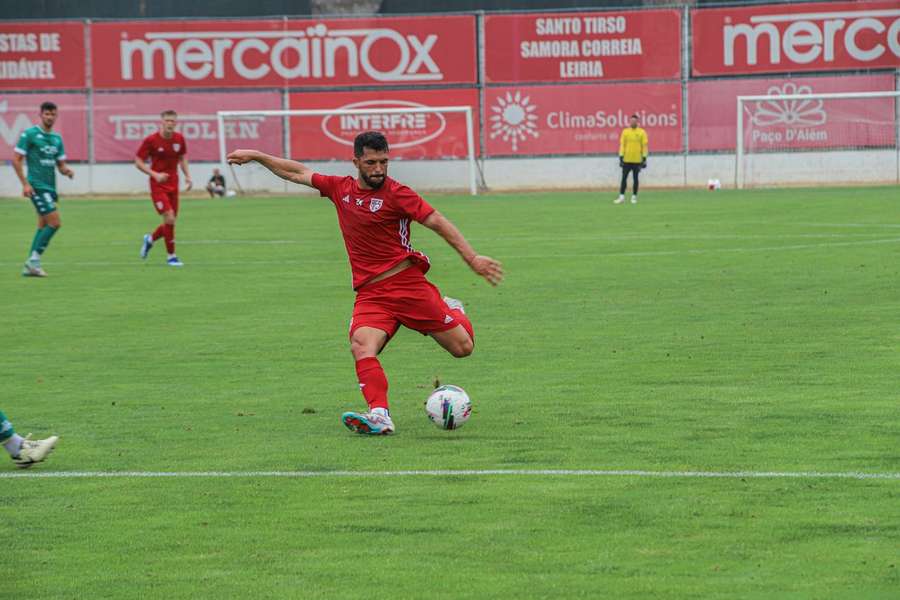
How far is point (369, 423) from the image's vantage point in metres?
9.32

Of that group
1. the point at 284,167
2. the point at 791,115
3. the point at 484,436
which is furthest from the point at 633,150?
the point at 484,436

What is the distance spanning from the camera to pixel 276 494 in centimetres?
776

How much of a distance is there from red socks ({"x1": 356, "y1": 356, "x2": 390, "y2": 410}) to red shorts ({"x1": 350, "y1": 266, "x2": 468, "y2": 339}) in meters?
0.44

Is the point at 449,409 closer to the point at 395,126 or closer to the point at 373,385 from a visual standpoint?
the point at 373,385

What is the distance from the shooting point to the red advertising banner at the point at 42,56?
163 ft

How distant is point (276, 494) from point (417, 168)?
39.7 meters

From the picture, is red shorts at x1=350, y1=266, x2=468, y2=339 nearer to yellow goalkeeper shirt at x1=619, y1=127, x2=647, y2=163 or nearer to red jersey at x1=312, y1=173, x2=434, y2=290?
red jersey at x1=312, y1=173, x2=434, y2=290

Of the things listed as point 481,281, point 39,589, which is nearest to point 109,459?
point 39,589

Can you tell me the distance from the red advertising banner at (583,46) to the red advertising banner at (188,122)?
23.2ft

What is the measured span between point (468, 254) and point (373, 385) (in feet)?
3.15

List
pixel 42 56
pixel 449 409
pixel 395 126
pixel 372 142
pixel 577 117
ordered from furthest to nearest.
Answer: pixel 42 56, pixel 395 126, pixel 577 117, pixel 372 142, pixel 449 409

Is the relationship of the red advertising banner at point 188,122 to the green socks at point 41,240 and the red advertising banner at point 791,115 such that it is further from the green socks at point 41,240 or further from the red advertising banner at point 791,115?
the green socks at point 41,240

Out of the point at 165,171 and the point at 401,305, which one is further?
the point at 165,171

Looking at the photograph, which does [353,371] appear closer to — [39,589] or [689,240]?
[39,589]
